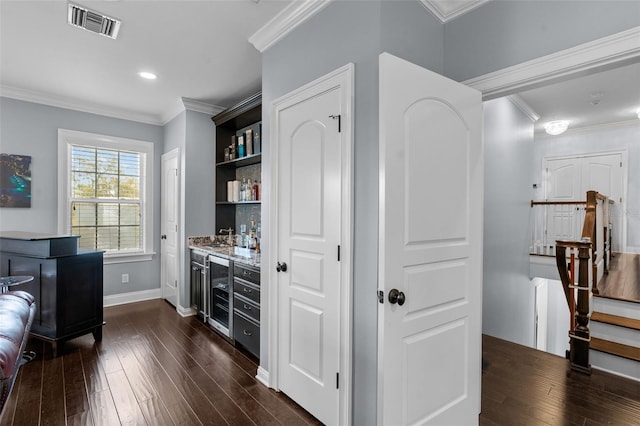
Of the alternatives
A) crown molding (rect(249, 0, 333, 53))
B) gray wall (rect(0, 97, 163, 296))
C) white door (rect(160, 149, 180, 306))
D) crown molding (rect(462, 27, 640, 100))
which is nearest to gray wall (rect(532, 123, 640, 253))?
crown molding (rect(462, 27, 640, 100))

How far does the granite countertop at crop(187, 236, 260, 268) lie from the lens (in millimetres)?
2881

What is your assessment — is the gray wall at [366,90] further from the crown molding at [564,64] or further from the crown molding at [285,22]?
the crown molding at [564,64]

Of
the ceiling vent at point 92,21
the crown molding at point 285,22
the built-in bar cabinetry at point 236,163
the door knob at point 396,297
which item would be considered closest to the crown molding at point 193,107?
the built-in bar cabinetry at point 236,163

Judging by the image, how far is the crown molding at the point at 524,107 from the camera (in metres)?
3.99

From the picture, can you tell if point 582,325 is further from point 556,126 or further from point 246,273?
point 246,273

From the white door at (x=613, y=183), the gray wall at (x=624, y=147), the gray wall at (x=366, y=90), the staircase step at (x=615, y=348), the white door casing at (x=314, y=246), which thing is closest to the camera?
the gray wall at (x=366, y=90)

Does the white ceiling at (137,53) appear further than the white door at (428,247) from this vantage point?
Yes

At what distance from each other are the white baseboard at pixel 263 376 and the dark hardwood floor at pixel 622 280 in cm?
339

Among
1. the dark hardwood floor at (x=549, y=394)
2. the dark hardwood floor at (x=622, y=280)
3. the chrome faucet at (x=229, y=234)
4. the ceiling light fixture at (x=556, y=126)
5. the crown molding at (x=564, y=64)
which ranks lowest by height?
the dark hardwood floor at (x=549, y=394)

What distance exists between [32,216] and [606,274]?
7297 mm

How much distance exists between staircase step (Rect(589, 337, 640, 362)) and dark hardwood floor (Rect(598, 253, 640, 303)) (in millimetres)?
485

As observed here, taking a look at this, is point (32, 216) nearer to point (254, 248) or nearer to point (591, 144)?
point (254, 248)

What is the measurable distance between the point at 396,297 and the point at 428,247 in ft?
1.11

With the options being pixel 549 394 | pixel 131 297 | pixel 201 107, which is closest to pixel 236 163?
pixel 201 107
